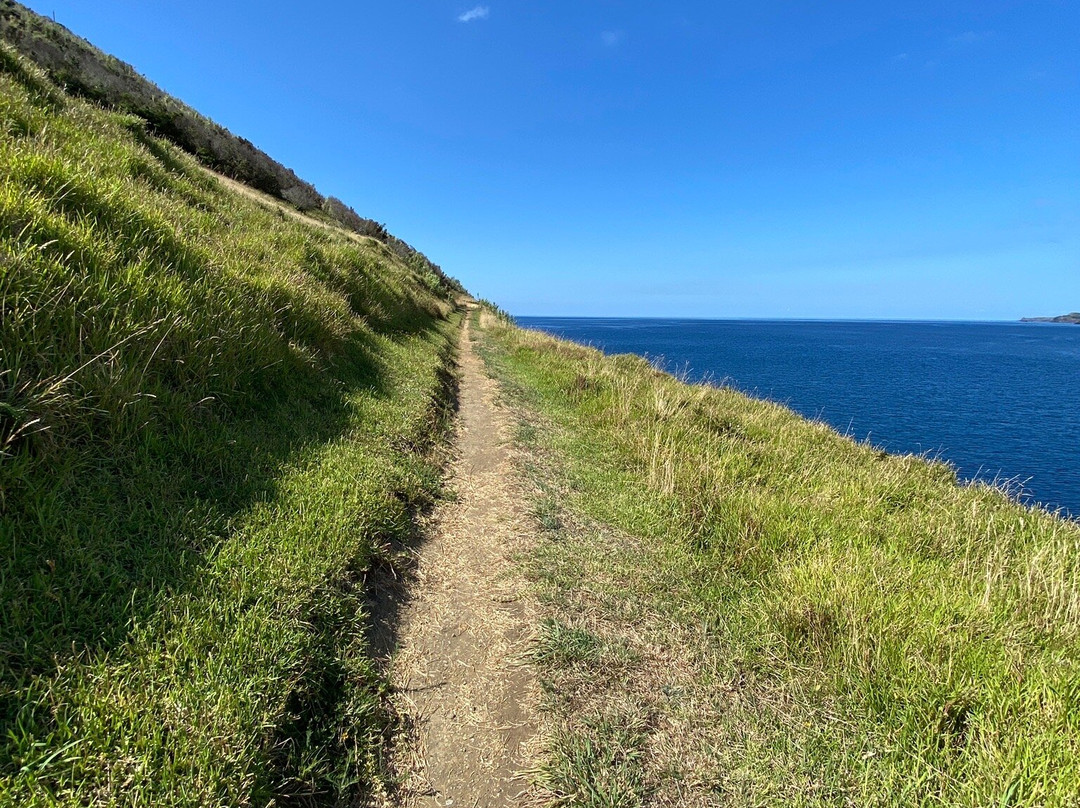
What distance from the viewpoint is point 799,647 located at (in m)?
3.47

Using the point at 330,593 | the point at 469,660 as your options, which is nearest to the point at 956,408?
the point at 469,660

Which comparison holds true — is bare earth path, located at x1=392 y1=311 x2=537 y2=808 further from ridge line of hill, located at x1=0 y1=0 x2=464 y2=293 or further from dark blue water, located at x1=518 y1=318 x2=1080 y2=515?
ridge line of hill, located at x1=0 y1=0 x2=464 y2=293

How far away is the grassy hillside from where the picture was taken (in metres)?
2.00

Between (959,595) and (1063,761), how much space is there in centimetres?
143

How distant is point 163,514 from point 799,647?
4.90 metres

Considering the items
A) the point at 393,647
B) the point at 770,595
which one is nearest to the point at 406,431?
the point at 393,647

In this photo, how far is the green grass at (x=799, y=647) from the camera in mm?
2494

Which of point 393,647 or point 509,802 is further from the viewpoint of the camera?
point 393,647

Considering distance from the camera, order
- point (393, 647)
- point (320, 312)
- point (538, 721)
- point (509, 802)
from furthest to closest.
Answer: point (320, 312)
point (393, 647)
point (538, 721)
point (509, 802)

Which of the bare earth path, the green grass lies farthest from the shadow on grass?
the green grass

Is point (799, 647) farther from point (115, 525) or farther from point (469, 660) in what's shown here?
point (115, 525)

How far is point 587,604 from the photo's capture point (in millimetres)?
3947

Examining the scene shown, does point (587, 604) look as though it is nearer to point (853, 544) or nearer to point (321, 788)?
point (321, 788)

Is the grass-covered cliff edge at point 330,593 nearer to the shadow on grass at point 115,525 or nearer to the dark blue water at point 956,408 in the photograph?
the shadow on grass at point 115,525
